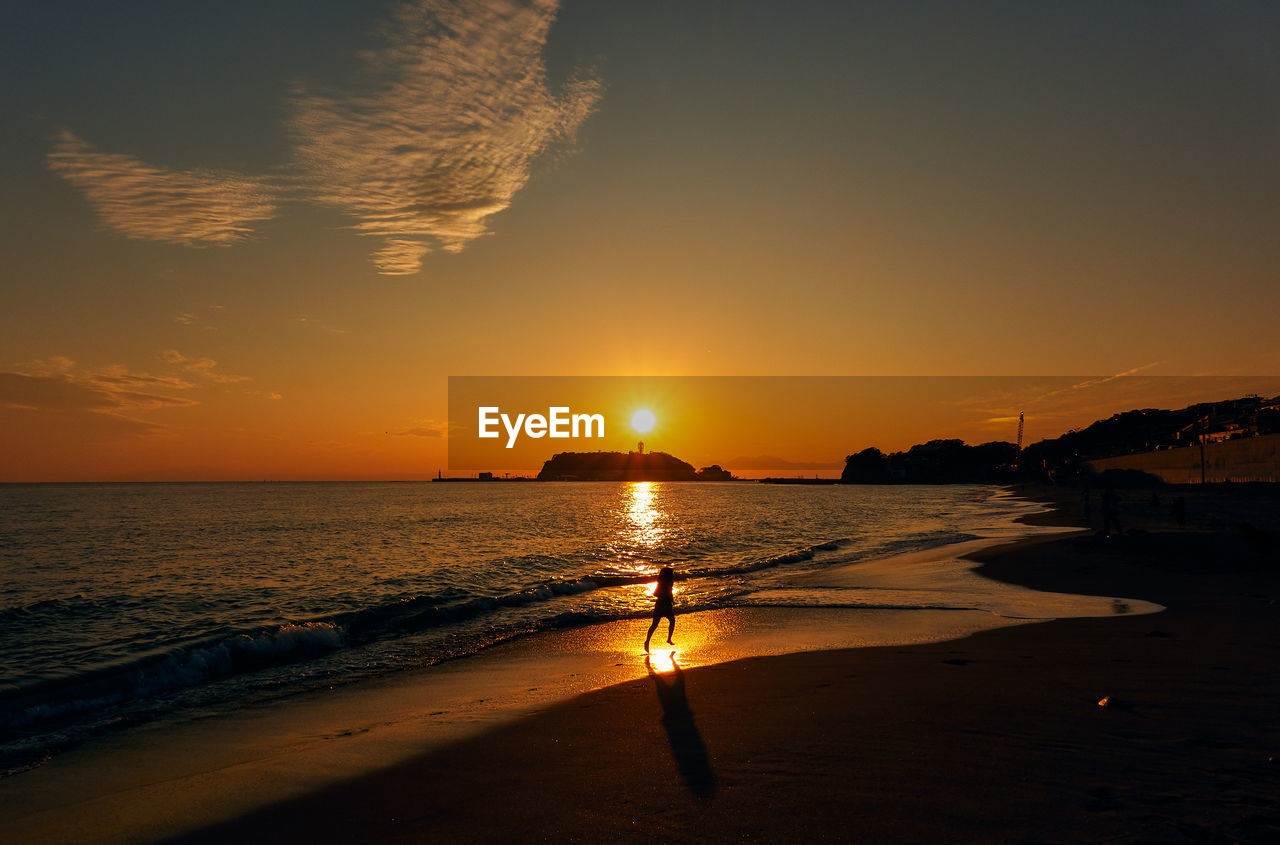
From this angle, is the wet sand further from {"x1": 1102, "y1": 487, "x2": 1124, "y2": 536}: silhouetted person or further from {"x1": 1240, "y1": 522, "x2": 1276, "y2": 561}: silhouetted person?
{"x1": 1102, "y1": 487, "x2": 1124, "y2": 536}: silhouetted person

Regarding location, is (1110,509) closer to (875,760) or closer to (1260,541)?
(1260,541)

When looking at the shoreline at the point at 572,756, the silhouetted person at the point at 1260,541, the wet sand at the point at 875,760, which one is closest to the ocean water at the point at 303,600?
the shoreline at the point at 572,756

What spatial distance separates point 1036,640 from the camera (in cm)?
1461

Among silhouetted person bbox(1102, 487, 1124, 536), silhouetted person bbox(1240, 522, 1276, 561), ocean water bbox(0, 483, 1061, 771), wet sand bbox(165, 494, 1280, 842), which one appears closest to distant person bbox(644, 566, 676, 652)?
wet sand bbox(165, 494, 1280, 842)

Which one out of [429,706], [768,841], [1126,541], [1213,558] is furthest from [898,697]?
[1126,541]

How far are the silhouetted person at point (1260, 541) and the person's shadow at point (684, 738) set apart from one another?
21.2 meters

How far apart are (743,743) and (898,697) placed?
9.87 ft

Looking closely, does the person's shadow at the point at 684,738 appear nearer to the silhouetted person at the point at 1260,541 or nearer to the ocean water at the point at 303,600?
the ocean water at the point at 303,600

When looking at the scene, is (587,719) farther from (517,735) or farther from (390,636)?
(390,636)

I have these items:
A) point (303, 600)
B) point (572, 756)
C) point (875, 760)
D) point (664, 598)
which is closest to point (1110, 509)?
point (664, 598)

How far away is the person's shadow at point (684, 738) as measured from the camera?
7.68 meters

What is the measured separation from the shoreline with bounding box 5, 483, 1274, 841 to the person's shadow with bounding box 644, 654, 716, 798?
0.03 meters

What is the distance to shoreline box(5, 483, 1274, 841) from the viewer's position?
695 cm

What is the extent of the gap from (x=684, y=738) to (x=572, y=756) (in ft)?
4.83
